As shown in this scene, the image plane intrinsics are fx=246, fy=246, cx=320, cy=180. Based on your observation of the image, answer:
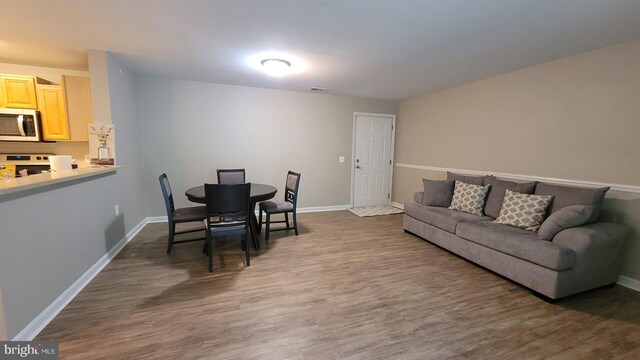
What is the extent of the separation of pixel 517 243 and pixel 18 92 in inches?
241

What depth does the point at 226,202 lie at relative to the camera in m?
2.59

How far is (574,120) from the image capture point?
2.77m

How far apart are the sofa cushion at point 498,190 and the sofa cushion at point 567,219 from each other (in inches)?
26.4

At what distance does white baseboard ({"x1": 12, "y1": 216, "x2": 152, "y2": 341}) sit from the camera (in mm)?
1642

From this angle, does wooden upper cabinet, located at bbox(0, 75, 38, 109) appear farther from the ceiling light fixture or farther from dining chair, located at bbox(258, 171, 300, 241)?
dining chair, located at bbox(258, 171, 300, 241)

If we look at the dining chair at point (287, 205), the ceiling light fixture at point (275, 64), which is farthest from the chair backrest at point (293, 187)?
the ceiling light fixture at point (275, 64)

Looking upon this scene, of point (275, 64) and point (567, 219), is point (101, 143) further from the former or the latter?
point (567, 219)

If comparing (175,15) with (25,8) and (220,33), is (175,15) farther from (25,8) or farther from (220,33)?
(25,8)

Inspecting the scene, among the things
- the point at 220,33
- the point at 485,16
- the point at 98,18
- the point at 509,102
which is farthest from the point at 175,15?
the point at 509,102

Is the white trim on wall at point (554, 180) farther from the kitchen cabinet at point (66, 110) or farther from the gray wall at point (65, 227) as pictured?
the kitchen cabinet at point (66, 110)

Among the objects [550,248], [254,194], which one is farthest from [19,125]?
[550,248]

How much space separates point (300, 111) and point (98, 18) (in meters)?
3.09

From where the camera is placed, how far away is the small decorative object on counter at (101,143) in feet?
9.40

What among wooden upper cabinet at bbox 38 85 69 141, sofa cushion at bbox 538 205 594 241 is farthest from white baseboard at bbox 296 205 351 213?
wooden upper cabinet at bbox 38 85 69 141
